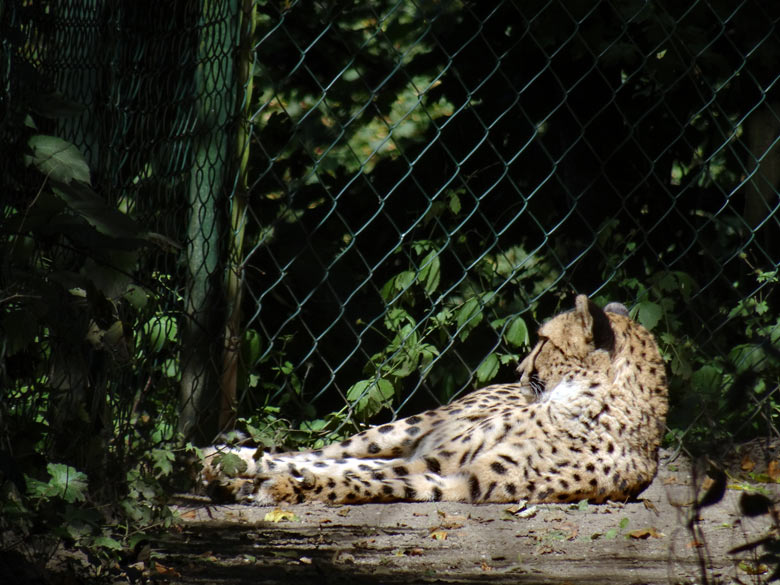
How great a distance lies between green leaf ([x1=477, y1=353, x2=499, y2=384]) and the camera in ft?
15.9

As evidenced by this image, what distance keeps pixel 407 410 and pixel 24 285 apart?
300 centimetres

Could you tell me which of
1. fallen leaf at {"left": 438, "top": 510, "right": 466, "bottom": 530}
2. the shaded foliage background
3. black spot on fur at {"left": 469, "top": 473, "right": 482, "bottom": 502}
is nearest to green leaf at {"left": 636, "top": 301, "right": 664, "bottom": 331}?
the shaded foliage background

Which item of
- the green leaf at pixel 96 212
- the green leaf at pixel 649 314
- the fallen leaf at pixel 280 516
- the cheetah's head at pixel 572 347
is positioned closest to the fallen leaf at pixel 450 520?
the fallen leaf at pixel 280 516

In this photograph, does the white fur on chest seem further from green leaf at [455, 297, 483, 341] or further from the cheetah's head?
green leaf at [455, 297, 483, 341]

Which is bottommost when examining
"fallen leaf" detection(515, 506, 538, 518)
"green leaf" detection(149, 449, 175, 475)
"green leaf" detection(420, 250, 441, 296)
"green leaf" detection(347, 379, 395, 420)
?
"fallen leaf" detection(515, 506, 538, 518)

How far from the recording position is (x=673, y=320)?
191 inches

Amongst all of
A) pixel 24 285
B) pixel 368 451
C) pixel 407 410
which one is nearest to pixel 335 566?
pixel 24 285

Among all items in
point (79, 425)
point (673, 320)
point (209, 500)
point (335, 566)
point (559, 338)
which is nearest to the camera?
point (79, 425)

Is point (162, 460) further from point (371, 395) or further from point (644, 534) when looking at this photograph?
point (371, 395)

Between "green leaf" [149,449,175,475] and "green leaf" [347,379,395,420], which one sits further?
"green leaf" [347,379,395,420]

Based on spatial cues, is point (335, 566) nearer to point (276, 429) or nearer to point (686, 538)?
point (686, 538)

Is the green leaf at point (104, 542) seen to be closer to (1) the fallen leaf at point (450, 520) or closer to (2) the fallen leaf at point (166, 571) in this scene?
(2) the fallen leaf at point (166, 571)

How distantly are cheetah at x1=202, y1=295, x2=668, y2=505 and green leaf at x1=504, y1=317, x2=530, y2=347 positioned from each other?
0.62ft

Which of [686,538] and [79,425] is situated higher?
[79,425]
